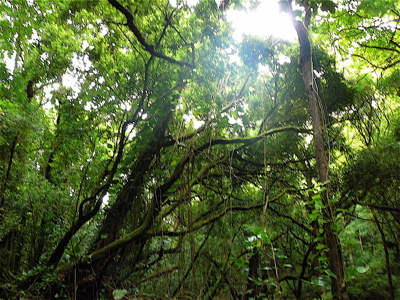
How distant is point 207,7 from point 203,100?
132 cm

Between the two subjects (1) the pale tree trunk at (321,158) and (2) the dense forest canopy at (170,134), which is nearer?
(1) the pale tree trunk at (321,158)

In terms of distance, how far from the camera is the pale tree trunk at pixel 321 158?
224 centimetres

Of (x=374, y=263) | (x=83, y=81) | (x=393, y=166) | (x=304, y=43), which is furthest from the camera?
(x=374, y=263)

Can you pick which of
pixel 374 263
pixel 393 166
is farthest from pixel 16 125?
pixel 374 263

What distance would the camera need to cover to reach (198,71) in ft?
13.2

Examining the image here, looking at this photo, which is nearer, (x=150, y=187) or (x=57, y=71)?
(x=150, y=187)

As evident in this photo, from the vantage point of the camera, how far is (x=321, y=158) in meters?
2.66

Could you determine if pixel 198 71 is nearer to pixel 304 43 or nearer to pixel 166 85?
pixel 166 85

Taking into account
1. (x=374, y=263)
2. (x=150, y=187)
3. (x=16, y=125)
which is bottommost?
(x=374, y=263)

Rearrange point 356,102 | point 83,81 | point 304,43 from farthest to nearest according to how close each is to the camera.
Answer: point 83,81 < point 356,102 < point 304,43

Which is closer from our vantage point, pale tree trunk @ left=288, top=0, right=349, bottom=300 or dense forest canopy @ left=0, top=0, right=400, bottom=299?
pale tree trunk @ left=288, top=0, right=349, bottom=300

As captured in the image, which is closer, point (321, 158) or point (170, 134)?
point (321, 158)

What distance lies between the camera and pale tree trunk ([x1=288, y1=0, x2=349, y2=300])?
224cm

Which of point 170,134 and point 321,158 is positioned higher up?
point 170,134
